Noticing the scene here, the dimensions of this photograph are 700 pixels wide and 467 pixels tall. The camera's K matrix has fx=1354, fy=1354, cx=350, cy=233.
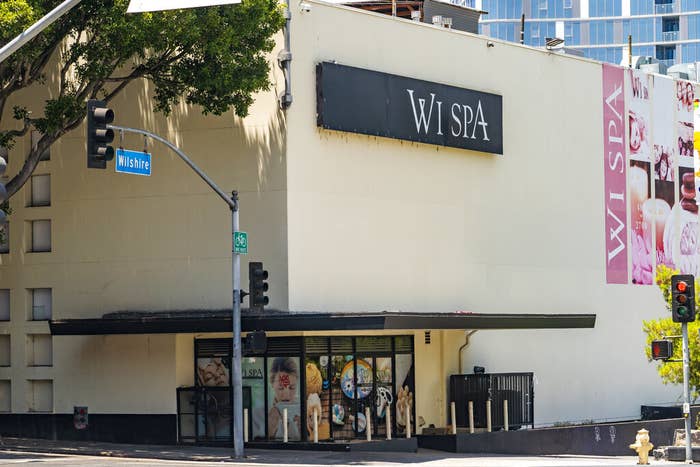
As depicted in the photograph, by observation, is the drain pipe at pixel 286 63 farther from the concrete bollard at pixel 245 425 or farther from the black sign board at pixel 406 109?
the concrete bollard at pixel 245 425

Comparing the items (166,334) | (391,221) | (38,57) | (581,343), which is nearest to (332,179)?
(391,221)

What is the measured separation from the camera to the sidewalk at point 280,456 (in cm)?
3297

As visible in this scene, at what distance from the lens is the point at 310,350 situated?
122ft

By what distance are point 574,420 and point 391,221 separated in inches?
420

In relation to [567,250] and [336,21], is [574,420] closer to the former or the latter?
[567,250]

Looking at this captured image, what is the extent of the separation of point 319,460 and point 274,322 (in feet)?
14.0

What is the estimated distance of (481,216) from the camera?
4200cm

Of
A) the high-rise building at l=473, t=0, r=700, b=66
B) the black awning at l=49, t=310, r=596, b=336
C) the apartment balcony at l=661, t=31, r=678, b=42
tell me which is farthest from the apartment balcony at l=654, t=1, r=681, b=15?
the black awning at l=49, t=310, r=596, b=336

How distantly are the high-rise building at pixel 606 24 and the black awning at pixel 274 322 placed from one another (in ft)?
346

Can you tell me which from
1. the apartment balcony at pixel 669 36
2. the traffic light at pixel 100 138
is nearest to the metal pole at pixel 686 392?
the traffic light at pixel 100 138

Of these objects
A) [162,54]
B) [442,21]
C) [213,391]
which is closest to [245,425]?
[213,391]

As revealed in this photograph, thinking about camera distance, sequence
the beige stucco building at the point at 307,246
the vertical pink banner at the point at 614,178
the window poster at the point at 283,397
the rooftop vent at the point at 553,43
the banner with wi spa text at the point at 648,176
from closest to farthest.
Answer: the window poster at the point at 283,397 → the beige stucco building at the point at 307,246 → the rooftop vent at the point at 553,43 → the vertical pink banner at the point at 614,178 → the banner with wi spa text at the point at 648,176

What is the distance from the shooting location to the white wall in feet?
123

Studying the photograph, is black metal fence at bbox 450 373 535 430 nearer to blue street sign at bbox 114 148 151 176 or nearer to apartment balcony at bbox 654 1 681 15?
blue street sign at bbox 114 148 151 176
